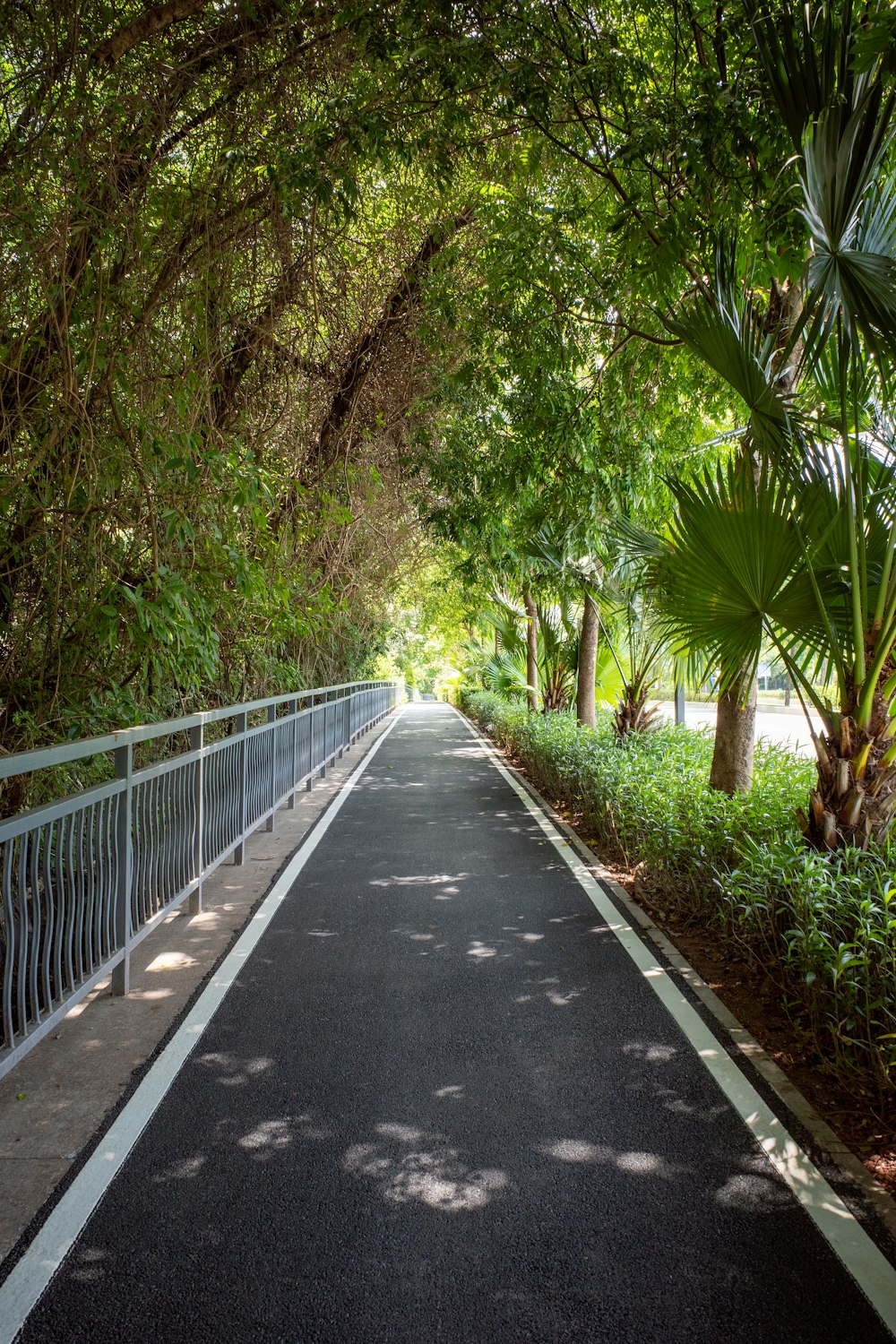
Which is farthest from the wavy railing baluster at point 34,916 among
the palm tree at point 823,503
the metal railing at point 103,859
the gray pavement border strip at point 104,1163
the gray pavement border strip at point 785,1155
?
the palm tree at point 823,503

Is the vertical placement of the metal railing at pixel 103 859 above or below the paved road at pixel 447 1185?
above

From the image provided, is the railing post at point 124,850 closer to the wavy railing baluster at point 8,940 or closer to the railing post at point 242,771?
the wavy railing baluster at point 8,940

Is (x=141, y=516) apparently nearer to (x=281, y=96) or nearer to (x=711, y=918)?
(x=281, y=96)

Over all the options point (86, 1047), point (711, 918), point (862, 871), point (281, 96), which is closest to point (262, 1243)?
point (86, 1047)

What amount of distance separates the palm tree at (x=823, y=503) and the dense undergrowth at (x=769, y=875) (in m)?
0.45

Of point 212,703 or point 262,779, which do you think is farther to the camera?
point 212,703

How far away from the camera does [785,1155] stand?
2898 millimetres

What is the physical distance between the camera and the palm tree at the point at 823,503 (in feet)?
11.8

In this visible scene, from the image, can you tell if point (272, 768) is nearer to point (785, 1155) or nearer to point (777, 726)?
point (785, 1155)

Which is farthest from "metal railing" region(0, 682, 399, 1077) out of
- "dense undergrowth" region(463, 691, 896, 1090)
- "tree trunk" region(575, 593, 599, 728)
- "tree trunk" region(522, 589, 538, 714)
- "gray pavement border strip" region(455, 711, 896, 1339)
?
"tree trunk" region(522, 589, 538, 714)

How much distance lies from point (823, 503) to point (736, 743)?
7.55 feet

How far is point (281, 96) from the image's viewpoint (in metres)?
5.57

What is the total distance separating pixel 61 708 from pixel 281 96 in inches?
171

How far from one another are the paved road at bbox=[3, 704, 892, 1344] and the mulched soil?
38 centimetres
